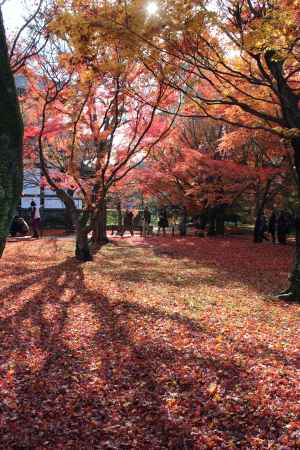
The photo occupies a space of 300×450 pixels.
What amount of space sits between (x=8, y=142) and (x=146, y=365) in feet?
10.3

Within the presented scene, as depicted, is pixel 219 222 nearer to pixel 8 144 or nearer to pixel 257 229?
pixel 257 229

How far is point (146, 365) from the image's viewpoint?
492 cm

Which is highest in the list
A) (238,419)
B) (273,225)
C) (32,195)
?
(32,195)

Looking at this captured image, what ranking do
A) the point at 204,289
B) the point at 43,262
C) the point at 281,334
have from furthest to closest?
the point at 43,262
the point at 204,289
the point at 281,334

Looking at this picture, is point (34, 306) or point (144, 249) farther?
point (144, 249)

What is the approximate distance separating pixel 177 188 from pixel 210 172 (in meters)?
4.24

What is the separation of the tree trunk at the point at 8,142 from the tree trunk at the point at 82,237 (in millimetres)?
9804

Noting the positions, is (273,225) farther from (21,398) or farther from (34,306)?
(21,398)

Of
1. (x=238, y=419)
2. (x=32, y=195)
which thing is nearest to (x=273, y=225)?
(x=32, y=195)

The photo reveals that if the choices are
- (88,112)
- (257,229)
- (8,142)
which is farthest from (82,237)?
(257,229)

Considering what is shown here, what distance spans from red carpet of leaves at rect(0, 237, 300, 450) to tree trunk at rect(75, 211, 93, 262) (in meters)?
3.06

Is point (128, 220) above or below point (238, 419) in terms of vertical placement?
above

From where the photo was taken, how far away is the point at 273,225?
74.5 feet

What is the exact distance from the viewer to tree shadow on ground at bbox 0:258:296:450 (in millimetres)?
3492
